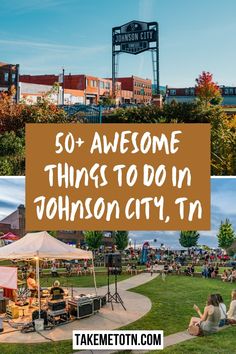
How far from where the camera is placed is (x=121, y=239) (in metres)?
6.23

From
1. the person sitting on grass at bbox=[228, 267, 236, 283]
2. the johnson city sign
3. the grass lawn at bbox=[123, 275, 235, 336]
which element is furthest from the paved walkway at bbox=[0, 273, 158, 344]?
the johnson city sign

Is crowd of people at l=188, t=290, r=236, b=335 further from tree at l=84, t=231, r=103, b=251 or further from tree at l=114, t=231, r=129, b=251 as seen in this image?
tree at l=84, t=231, r=103, b=251

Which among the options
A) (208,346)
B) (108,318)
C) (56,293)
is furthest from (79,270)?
(208,346)

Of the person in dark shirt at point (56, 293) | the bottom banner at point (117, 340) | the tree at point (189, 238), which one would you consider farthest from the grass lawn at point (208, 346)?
the person in dark shirt at point (56, 293)

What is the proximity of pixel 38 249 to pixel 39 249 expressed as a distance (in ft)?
0.04

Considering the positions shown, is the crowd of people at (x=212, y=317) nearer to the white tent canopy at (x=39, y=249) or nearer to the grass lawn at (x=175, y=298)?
the grass lawn at (x=175, y=298)

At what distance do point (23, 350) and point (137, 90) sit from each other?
65.1 metres

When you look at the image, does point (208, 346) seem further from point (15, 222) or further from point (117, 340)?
point (15, 222)

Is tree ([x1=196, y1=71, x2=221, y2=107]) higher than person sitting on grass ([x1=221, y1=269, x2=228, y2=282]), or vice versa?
tree ([x1=196, y1=71, x2=221, y2=107])

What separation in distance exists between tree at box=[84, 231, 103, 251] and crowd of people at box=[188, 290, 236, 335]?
134 centimetres

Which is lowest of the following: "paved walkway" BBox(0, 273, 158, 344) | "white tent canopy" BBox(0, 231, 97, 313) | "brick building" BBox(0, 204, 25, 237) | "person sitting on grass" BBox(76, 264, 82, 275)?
"paved walkway" BBox(0, 273, 158, 344)

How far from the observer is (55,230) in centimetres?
629

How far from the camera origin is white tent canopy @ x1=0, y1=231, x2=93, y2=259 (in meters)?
6.63

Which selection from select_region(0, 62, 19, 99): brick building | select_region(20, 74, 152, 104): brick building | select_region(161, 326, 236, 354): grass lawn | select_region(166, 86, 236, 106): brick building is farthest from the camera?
select_region(166, 86, 236, 106): brick building
